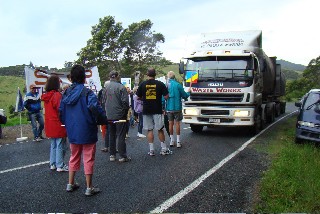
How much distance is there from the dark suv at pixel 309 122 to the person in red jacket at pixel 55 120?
6.59 m

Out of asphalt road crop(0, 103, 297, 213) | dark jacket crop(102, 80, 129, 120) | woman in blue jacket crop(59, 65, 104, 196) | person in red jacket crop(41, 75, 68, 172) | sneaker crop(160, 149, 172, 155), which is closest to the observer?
asphalt road crop(0, 103, 297, 213)

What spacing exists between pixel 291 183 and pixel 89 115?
11.3ft

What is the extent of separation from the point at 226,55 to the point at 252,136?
2919 mm

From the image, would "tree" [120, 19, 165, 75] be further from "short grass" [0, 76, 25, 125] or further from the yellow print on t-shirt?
the yellow print on t-shirt

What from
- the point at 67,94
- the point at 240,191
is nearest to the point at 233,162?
the point at 240,191

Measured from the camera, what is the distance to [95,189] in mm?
5312

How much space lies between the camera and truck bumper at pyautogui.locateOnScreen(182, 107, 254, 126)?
36.1ft

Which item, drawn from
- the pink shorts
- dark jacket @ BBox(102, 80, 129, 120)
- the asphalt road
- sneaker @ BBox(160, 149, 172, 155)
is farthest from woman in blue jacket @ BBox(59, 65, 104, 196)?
sneaker @ BBox(160, 149, 172, 155)

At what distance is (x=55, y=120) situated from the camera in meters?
6.81

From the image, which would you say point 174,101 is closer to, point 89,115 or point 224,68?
point 224,68

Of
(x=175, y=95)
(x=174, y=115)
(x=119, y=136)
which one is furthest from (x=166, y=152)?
(x=175, y=95)

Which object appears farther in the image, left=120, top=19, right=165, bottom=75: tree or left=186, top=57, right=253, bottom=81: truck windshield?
left=120, top=19, right=165, bottom=75: tree

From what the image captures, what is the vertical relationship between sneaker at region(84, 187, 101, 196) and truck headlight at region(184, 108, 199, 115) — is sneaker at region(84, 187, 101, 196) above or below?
below

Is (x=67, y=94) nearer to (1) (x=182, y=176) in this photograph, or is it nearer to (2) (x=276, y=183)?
(1) (x=182, y=176)
